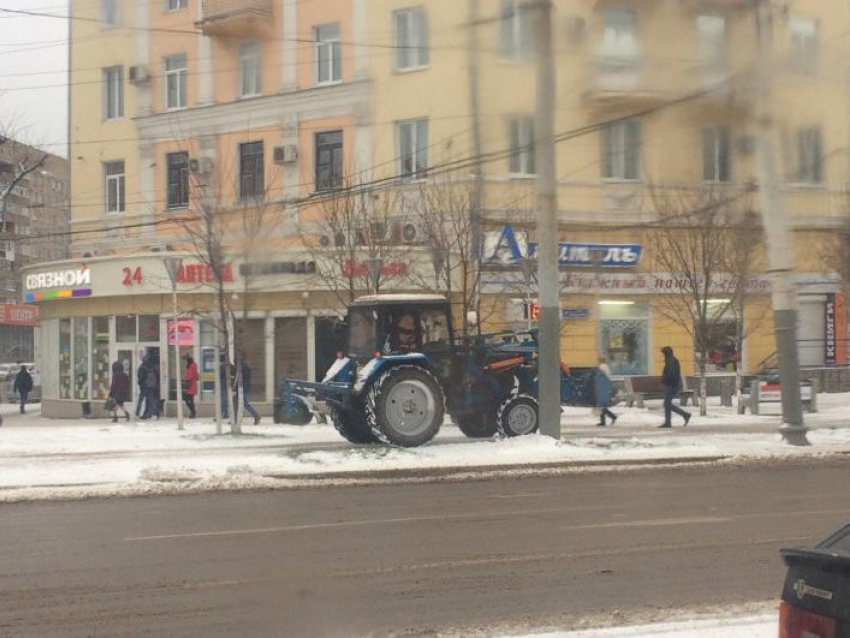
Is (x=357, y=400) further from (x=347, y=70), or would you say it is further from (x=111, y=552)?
(x=111, y=552)

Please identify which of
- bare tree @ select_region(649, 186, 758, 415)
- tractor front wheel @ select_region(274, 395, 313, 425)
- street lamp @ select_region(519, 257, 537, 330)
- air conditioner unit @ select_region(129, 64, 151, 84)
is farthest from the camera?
bare tree @ select_region(649, 186, 758, 415)

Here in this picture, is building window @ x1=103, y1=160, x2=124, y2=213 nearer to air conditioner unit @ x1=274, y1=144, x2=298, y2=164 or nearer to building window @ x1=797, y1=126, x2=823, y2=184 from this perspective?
air conditioner unit @ x1=274, y1=144, x2=298, y2=164

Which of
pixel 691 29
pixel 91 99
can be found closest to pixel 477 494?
pixel 691 29

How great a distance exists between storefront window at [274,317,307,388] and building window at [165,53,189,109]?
12621 millimetres

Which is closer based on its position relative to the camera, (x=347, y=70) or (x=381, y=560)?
(x=381, y=560)

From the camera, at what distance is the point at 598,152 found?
9.88 m

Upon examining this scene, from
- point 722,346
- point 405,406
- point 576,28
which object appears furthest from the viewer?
point 722,346

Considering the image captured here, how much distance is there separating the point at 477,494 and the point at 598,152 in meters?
5.13

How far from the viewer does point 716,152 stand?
8.16 m

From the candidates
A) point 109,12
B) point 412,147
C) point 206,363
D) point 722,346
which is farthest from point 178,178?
point 722,346

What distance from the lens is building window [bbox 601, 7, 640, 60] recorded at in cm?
732

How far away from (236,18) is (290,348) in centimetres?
2024

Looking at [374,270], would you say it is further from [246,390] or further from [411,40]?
[411,40]

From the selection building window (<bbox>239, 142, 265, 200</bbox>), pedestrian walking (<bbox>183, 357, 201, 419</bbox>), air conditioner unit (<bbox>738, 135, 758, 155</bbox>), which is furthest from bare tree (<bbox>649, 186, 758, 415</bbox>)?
air conditioner unit (<bbox>738, 135, 758, 155</bbox>)
